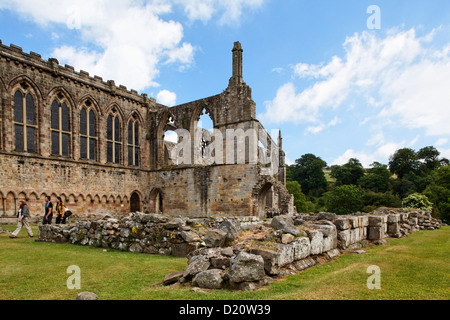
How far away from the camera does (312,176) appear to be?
6881cm

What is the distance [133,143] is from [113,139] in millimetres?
1946

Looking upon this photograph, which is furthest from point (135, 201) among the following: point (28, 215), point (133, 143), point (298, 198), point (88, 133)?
point (298, 198)

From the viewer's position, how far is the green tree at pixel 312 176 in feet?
223

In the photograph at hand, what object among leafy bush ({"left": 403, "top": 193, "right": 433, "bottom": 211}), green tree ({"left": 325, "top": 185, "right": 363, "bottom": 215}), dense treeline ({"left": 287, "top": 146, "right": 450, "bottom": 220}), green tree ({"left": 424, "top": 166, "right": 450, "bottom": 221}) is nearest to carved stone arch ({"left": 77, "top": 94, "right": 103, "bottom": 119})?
leafy bush ({"left": 403, "top": 193, "right": 433, "bottom": 211})

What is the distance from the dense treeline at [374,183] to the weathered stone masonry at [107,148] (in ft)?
87.6

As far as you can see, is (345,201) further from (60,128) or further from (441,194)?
(60,128)

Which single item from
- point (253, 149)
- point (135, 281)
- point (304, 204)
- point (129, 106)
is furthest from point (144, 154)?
point (304, 204)

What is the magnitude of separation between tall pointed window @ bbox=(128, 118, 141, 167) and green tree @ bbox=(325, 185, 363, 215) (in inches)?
1396

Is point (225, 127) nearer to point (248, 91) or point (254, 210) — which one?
point (248, 91)

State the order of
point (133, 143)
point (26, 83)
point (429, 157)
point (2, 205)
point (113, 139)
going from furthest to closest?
point (429, 157) < point (133, 143) < point (113, 139) < point (26, 83) < point (2, 205)

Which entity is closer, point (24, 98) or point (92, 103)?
point (24, 98)

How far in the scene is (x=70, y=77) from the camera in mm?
20469

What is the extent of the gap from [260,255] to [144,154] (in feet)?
72.2

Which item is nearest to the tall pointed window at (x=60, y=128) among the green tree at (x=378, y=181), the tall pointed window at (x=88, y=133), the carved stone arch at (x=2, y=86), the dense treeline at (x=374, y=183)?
the tall pointed window at (x=88, y=133)
